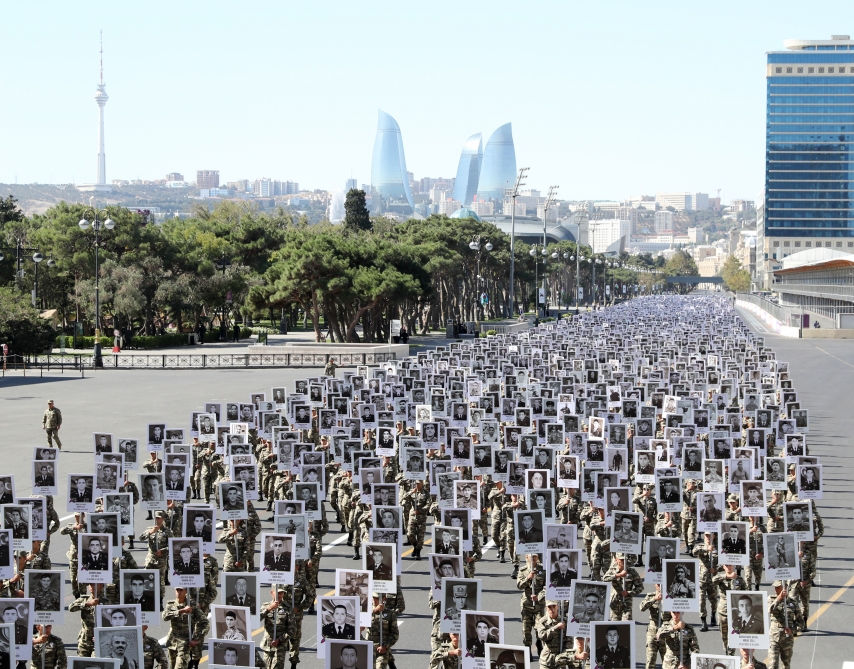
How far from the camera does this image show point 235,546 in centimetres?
1592

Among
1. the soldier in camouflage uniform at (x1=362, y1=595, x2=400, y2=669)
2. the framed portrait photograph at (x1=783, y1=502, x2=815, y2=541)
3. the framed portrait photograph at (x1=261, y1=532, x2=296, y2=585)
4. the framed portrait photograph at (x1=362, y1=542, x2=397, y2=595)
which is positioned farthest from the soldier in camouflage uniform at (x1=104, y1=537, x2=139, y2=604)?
the framed portrait photograph at (x1=783, y1=502, x2=815, y2=541)

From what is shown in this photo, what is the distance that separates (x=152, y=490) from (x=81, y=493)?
3.46ft

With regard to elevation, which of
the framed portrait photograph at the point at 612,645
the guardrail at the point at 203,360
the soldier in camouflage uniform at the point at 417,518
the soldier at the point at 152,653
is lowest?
the guardrail at the point at 203,360

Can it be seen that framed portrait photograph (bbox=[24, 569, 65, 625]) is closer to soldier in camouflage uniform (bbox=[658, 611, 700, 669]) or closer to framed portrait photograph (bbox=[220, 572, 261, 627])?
framed portrait photograph (bbox=[220, 572, 261, 627])

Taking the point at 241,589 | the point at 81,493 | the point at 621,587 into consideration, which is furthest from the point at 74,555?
the point at 621,587

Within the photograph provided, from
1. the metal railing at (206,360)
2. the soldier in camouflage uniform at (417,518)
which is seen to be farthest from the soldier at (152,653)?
the metal railing at (206,360)

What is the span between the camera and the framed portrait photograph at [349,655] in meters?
10.3

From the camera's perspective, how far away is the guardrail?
59.8 metres

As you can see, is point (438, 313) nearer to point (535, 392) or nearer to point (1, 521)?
point (535, 392)

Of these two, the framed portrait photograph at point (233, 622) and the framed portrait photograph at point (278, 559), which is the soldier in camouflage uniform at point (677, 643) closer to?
the framed portrait photograph at point (278, 559)

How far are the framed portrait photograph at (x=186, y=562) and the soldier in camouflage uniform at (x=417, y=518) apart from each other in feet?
20.7

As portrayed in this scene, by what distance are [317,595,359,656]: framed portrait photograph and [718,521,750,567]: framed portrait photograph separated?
5.25 meters

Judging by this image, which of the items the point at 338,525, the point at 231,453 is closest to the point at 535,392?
the point at 338,525

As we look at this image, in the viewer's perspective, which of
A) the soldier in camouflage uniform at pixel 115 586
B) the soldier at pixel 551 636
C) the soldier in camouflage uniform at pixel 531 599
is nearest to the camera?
A: the soldier at pixel 551 636
